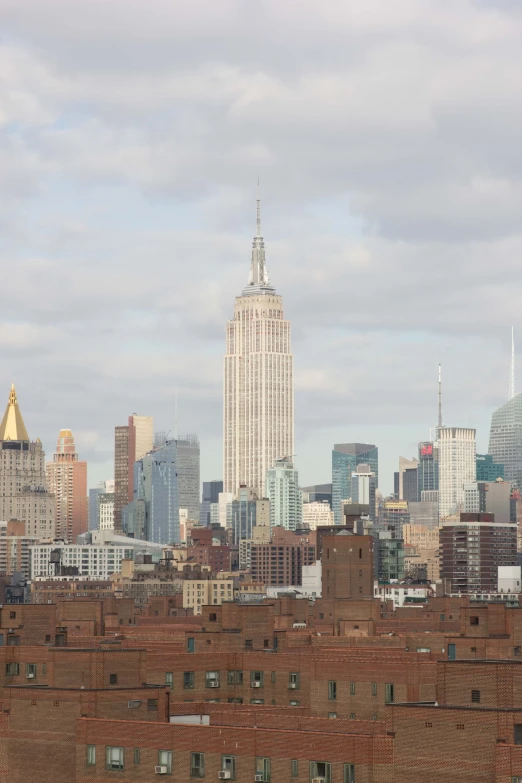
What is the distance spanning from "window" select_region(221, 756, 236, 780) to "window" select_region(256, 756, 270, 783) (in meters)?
0.91

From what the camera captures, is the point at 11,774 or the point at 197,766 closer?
the point at 197,766

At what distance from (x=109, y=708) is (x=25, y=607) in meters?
50.1

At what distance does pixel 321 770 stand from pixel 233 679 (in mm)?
39472

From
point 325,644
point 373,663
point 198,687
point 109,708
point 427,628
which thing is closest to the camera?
point 109,708

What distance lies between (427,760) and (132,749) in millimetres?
11383

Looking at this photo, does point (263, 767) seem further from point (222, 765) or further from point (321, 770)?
point (321, 770)

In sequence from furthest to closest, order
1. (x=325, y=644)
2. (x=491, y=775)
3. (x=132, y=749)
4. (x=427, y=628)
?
(x=427, y=628) < (x=325, y=644) < (x=132, y=749) < (x=491, y=775)

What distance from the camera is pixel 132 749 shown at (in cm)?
6138

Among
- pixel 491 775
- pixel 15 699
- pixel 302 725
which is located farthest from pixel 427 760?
pixel 15 699

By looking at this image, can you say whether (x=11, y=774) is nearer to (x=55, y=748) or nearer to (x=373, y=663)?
(x=55, y=748)

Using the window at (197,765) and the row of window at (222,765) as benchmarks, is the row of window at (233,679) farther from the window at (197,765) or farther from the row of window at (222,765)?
the window at (197,765)

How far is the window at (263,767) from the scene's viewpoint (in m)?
58.4

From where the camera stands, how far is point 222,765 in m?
59.3

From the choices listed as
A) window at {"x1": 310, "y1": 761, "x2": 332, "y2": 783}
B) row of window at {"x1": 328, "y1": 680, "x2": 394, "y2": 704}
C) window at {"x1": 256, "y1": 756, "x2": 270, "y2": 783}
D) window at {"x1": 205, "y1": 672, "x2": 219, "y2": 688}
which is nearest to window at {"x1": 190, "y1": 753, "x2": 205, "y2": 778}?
window at {"x1": 256, "y1": 756, "x2": 270, "y2": 783}
